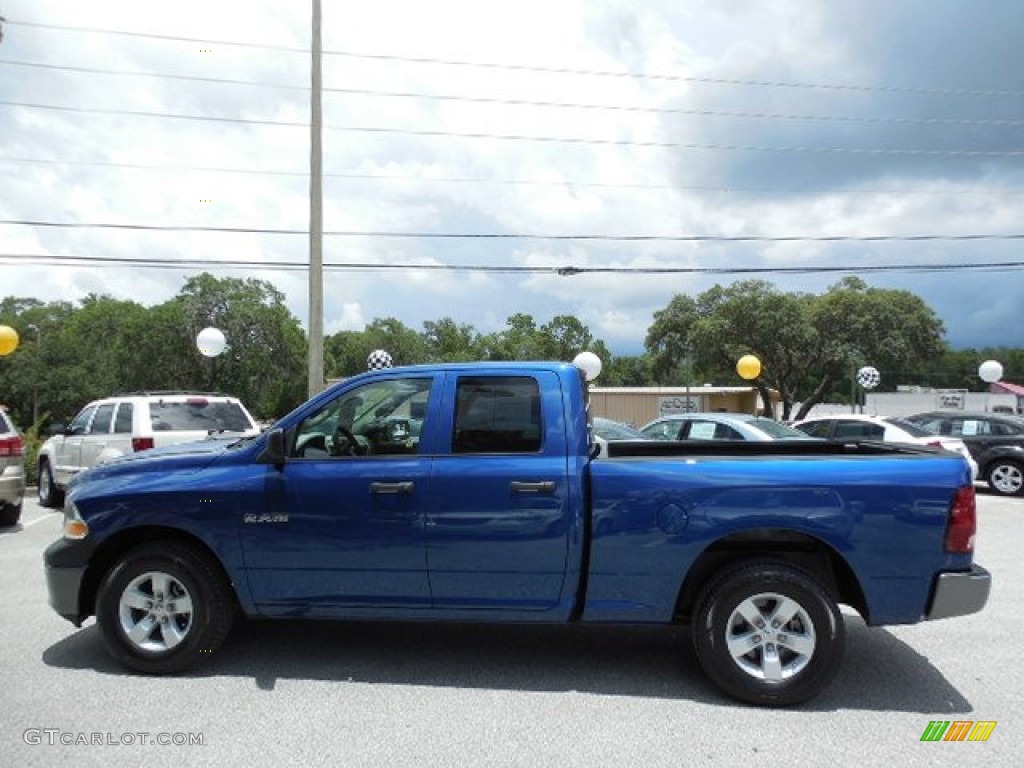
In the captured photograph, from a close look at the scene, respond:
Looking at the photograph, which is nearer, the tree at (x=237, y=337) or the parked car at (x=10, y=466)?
the parked car at (x=10, y=466)

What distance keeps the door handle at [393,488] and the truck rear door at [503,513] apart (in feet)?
0.42

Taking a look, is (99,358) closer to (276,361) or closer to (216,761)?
(276,361)

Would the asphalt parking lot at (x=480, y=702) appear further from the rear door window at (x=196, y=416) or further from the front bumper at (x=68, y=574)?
the rear door window at (x=196, y=416)

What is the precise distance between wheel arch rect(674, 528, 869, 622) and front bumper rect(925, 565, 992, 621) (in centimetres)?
37

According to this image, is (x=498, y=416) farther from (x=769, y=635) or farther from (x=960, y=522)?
(x=960, y=522)

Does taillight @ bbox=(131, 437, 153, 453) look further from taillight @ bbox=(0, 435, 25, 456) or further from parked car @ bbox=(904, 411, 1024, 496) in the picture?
parked car @ bbox=(904, 411, 1024, 496)

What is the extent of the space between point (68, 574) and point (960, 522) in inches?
198

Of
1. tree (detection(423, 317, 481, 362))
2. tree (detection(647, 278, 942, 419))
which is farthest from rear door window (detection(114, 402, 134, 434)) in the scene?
tree (detection(423, 317, 481, 362))

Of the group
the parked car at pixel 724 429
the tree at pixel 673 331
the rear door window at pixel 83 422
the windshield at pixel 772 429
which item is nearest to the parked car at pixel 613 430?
the parked car at pixel 724 429

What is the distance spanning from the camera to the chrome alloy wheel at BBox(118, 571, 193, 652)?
4855 mm

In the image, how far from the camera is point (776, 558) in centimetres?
459

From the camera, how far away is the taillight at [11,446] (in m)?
9.91

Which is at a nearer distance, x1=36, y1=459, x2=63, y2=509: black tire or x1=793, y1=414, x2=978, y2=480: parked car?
x1=36, y1=459, x2=63, y2=509: black tire

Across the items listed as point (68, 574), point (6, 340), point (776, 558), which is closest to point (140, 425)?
point (68, 574)
